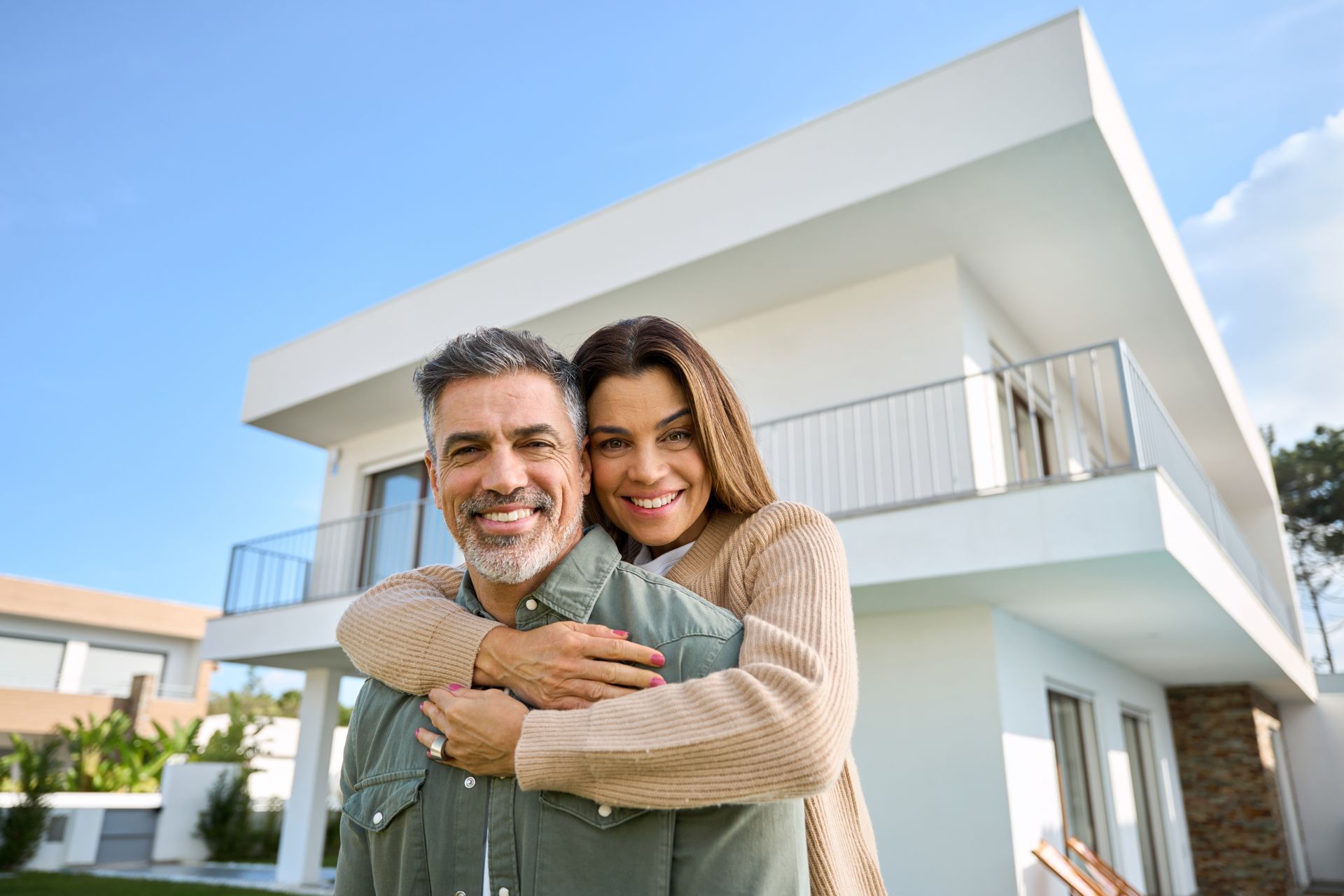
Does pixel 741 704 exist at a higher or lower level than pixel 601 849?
higher

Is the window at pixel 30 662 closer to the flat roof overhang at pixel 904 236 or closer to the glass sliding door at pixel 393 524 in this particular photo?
the glass sliding door at pixel 393 524

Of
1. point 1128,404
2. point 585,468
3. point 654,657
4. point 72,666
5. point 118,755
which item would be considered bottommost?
point 654,657

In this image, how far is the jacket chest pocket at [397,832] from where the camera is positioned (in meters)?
1.30

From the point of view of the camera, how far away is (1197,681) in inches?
488

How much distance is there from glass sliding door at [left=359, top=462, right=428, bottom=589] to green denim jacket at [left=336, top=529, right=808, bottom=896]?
908cm

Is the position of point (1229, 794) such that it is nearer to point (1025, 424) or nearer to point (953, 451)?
point (1025, 424)

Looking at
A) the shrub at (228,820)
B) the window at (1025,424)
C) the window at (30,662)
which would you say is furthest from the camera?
the window at (30,662)

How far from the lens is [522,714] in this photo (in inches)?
48.8

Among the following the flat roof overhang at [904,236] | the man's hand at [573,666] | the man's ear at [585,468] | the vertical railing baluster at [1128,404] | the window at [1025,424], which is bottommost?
the man's hand at [573,666]

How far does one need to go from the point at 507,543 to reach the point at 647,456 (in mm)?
432

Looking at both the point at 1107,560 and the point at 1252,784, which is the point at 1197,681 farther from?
the point at 1107,560

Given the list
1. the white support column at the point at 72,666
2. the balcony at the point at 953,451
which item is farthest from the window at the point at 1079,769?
the white support column at the point at 72,666

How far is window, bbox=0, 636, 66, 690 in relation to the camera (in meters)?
22.5

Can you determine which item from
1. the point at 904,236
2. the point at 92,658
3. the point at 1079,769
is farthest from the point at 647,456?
the point at 92,658
